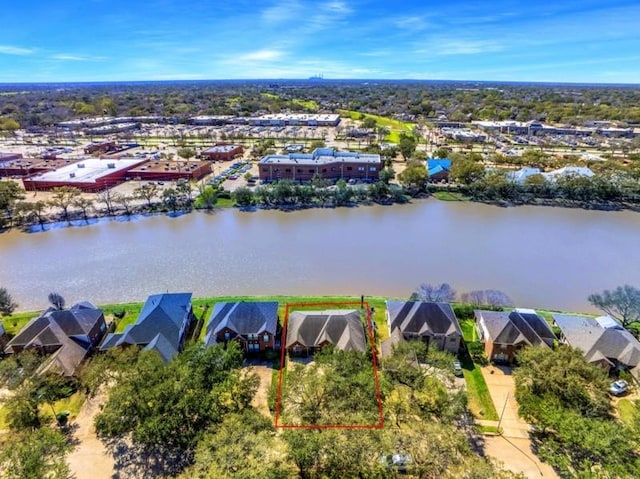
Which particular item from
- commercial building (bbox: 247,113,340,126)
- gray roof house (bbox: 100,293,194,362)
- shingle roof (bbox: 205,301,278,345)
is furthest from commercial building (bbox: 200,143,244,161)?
shingle roof (bbox: 205,301,278,345)

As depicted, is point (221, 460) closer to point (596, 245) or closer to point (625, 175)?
point (596, 245)

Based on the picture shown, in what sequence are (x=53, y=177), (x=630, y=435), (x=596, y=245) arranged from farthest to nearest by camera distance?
(x=53, y=177) < (x=596, y=245) < (x=630, y=435)

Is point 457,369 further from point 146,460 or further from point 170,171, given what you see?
point 170,171

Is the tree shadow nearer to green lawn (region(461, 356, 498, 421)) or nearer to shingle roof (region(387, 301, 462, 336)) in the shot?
shingle roof (region(387, 301, 462, 336))

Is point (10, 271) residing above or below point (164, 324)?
below

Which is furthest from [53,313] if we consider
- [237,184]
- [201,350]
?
[237,184]

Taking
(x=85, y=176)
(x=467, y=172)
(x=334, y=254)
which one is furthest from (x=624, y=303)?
(x=85, y=176)

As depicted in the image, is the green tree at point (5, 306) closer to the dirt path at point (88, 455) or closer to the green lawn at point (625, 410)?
the dirt path at point (88, 455)
